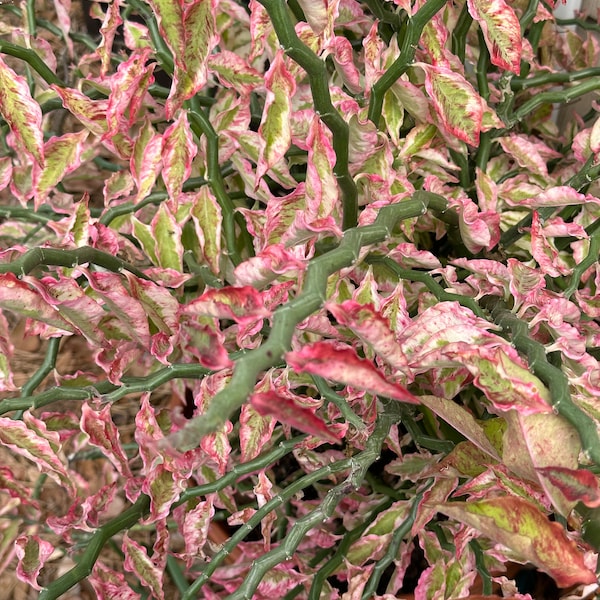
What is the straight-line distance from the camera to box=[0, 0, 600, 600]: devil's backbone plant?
1.13ft

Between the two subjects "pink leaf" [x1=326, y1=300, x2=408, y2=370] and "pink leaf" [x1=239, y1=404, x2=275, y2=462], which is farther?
"pink leaf" [x1=239, y1=404, x2=275, y2=462]

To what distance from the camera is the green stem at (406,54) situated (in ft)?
1.54

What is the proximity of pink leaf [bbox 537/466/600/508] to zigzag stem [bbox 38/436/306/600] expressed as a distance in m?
0.28

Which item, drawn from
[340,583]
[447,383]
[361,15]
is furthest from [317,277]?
[340,583]

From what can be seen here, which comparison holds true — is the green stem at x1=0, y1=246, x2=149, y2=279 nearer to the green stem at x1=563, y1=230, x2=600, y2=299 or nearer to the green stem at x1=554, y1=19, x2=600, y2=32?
the green stem at x1=563, y1=230, x2=600, y2=299

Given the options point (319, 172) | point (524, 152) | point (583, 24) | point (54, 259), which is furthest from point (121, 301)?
point (583, 24)

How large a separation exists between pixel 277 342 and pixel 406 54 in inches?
12.6

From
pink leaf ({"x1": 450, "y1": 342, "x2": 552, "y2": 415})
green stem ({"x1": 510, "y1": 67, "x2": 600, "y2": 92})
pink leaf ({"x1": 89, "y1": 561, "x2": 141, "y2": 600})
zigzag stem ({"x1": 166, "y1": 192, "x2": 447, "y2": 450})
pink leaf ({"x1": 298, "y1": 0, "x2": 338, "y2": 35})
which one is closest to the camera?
zigzag stem ({"x1": 166, "y1": 192, "x2": 447, "y2": 450})

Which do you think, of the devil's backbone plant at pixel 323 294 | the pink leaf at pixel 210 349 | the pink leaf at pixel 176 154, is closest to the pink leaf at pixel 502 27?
the devil's backbone plant at pixel 323 294

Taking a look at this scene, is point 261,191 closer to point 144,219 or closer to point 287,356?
point 144,219

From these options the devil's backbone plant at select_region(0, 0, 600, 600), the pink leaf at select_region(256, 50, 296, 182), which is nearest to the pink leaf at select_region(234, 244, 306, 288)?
the devil's backbone plant at select_region(0, 0, 600, 600)

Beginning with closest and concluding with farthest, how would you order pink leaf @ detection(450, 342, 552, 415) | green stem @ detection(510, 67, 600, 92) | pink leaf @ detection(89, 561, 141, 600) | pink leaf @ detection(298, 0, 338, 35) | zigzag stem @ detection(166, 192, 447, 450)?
zigzag stem @ detection(166, 192, 447, 450), pink leaf @ detection(450, 342, 552, 415), pink leaf @ detection(298, 0, 338, 35), pink leaf @ detection(89, 561, 141, 600), green stem @ detection(510, 67, 600, 92)

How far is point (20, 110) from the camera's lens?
0.49m

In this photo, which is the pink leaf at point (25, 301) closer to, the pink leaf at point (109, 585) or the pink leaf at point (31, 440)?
the pink leaf at point (31, 440)
